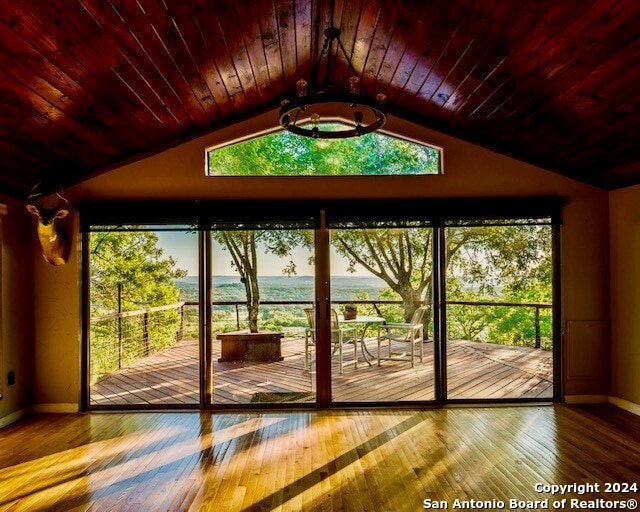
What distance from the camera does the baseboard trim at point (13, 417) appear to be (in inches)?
177

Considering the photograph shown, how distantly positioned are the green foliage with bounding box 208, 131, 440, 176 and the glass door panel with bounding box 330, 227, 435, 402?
0.74 metres

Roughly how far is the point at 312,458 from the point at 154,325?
2695 mm

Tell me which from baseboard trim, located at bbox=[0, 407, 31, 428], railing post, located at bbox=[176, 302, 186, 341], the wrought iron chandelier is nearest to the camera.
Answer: the wrought iron chandelier

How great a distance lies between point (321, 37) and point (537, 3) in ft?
6.13

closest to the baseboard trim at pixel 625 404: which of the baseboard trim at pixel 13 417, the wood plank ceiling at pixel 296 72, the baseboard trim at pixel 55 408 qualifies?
the wood plank ceiling at pixel 296 72

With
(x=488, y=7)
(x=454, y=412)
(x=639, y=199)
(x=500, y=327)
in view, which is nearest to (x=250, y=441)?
(x=454, y=412)

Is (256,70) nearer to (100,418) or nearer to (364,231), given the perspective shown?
(364,231)

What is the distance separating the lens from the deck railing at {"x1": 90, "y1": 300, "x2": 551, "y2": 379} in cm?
512

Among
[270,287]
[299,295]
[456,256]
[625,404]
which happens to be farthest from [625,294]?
[270,287]

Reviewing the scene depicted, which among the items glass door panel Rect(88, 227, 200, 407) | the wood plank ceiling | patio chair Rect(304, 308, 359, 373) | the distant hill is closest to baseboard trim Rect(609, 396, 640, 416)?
the wood plank ceiling

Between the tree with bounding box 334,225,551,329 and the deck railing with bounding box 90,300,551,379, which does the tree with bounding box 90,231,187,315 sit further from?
the tree with bounding box 334,225,551,329

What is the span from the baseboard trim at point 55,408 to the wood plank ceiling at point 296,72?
2.39 metres

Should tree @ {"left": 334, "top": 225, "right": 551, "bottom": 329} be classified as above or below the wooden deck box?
above

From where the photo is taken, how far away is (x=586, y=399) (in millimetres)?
5043
